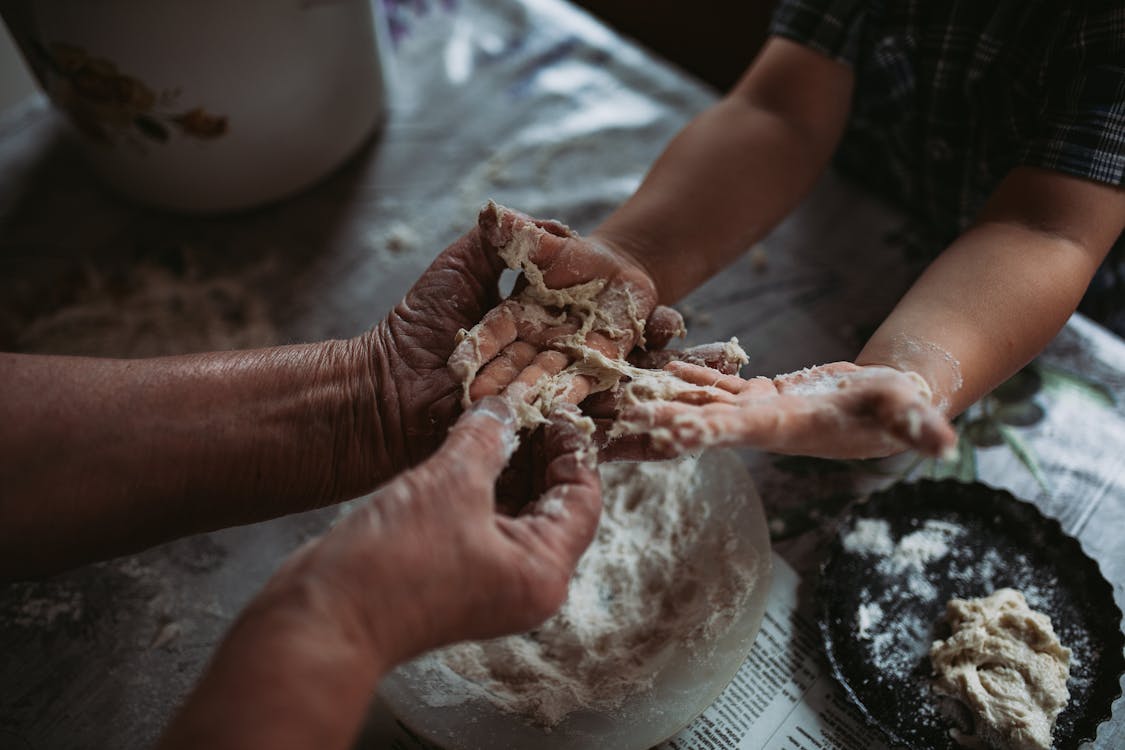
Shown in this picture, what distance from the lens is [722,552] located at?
920mm

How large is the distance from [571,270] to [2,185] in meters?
1.24

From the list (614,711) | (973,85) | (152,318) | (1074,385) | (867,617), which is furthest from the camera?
(152,318)

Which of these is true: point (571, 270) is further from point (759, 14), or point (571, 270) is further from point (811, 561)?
point (759, 14)

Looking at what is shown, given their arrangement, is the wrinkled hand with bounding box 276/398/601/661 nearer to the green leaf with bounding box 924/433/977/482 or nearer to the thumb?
the thumb

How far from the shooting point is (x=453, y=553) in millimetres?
628

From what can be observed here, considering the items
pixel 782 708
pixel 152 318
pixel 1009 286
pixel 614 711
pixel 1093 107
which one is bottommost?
pixel 782 708

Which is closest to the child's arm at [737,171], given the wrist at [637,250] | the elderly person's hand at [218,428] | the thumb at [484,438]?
the wrist at [637,250]

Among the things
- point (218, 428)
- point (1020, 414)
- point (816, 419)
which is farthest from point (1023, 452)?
point (218, 428)

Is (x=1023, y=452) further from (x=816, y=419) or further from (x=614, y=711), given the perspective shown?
(x=614, y=711)

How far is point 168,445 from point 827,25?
3.29 feet

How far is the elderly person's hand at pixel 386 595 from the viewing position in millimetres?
535

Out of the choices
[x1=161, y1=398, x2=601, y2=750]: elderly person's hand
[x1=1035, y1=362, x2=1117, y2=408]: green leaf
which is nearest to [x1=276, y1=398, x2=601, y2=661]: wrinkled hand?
[x1=161, y1=398, x2=601, y2=750]: elderly person's hand

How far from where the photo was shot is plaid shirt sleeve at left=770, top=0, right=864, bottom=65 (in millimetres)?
1055

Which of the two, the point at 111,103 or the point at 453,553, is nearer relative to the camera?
the point at 453,553
